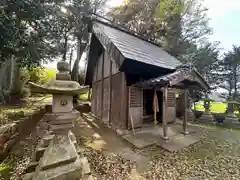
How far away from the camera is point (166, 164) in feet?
11.0

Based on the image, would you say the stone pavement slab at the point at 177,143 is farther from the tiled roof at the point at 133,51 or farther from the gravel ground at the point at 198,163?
the tiled roof at the point at 133,51

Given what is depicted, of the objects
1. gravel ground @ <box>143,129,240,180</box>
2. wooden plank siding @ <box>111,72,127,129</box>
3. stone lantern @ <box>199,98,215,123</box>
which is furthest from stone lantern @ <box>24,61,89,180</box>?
stone lantern @ <box>199,98,215,123</box>

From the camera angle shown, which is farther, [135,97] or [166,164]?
[135,97]

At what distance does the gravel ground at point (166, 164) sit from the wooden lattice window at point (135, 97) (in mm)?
2143

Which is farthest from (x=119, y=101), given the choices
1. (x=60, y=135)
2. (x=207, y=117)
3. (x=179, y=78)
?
(x=207, y=117)

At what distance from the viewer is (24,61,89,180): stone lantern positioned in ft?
6.72

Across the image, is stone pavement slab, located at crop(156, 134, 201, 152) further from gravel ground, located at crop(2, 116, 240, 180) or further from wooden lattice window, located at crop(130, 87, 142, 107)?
wooden lattice window, located at crop(130, 87, 142, 107)

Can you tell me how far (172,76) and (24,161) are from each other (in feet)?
16.2

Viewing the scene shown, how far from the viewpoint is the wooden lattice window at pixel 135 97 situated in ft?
19.1

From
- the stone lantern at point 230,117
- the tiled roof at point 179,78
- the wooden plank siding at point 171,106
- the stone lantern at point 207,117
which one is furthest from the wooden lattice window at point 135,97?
the stone lantern at point 230,117

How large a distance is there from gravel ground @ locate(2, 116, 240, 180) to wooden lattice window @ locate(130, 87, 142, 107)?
2.14 meters

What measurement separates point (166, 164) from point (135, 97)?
3090 mm

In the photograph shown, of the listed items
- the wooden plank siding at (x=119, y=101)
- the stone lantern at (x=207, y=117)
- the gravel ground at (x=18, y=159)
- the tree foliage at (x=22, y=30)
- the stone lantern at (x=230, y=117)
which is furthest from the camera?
the stone lantern at (x=207, y=117)

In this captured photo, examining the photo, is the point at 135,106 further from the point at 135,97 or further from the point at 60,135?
the point at 60,135
